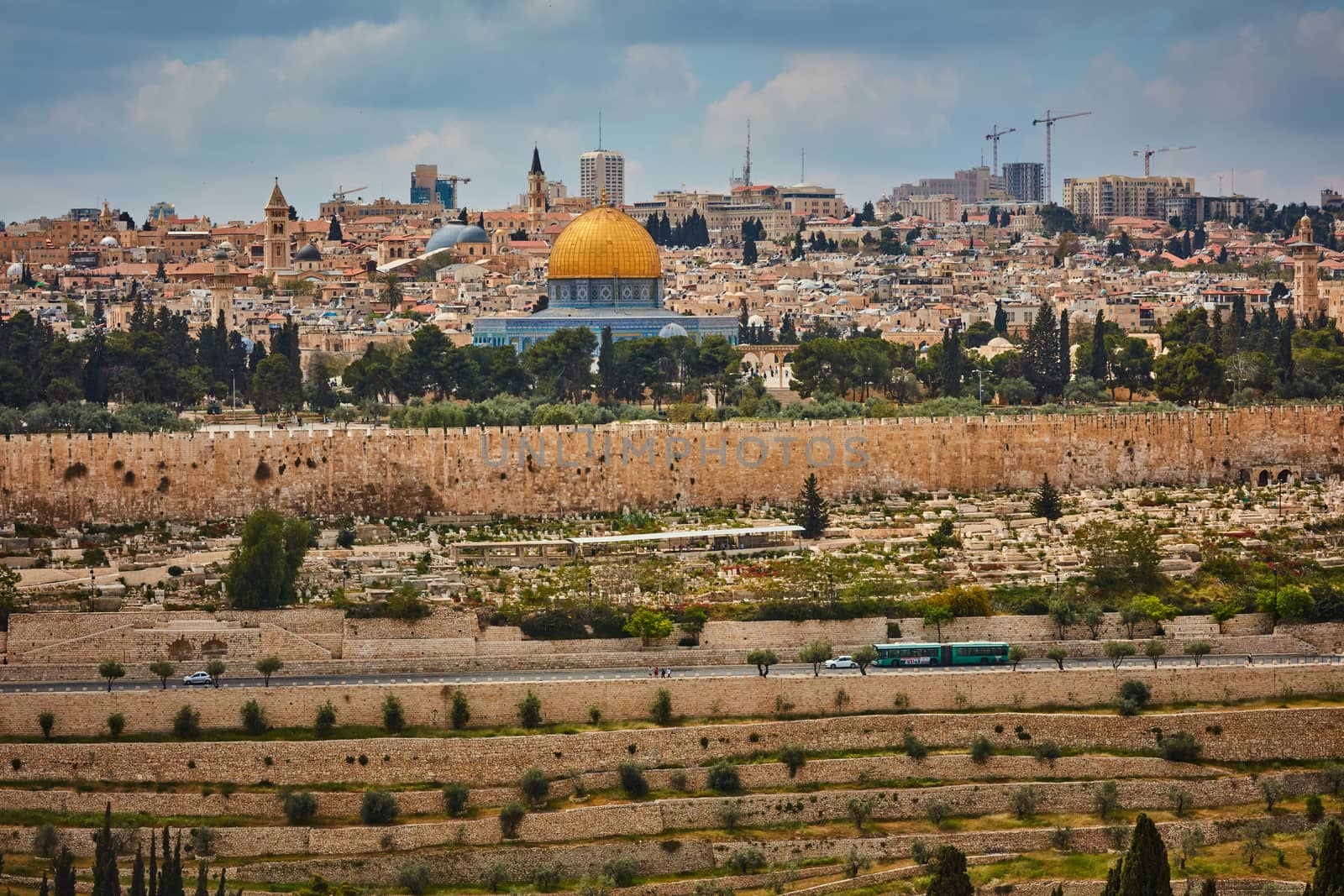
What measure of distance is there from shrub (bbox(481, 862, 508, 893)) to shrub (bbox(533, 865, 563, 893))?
0.36 metres

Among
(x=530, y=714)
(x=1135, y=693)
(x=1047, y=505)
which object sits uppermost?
(x=1047, y=505)

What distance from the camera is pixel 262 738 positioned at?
114 feet

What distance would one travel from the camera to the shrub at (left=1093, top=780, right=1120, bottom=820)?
33.8 meters

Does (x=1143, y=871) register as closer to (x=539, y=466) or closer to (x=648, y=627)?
(x=648, y=627)

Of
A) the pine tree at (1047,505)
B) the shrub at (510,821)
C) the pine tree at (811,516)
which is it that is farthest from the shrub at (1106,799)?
the pine tree at (1047,505)

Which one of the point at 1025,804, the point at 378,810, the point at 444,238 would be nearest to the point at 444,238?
the point at 444,238

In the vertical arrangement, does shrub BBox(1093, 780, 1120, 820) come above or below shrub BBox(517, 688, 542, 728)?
below

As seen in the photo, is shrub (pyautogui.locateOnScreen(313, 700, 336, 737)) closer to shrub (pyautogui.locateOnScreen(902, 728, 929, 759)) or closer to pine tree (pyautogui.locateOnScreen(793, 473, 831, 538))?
shrub (pyautogui.locateOnScreen(902, 728, 929, 759))

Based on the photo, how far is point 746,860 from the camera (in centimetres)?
3250

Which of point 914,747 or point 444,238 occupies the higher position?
point 444,238

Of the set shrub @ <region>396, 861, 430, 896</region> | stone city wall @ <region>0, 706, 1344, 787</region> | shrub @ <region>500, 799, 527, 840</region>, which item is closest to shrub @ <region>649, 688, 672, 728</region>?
stone city wall @ <region>0, 706, 1344, 787</region>

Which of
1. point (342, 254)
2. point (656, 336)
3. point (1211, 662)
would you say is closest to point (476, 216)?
point (342, 254)

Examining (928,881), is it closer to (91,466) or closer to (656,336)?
(91,466)

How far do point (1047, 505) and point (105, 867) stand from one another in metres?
20.1
